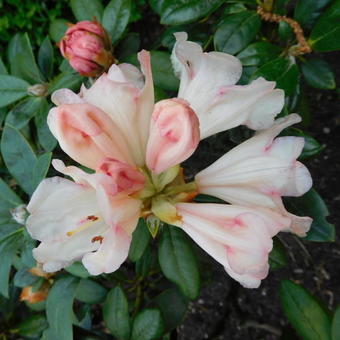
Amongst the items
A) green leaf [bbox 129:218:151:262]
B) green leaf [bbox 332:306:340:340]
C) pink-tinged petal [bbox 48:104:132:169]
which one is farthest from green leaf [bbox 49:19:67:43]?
green leaf [bbox 332:306:340:340]

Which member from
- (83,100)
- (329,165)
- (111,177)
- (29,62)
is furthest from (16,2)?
(111,177)

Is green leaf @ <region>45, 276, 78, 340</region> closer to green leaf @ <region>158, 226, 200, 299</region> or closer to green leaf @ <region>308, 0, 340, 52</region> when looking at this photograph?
green leaf @ <region>158, 226, 200, 299</region>

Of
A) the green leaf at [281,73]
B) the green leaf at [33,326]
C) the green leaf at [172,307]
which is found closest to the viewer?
the green leaf at [281,73]

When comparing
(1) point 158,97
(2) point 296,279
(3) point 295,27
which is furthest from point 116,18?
(2) point 296,279

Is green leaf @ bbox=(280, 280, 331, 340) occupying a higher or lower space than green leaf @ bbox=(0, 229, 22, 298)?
lower

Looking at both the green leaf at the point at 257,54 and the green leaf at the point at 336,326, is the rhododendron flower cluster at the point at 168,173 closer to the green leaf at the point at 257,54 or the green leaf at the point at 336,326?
the green leaf at the point at 257,54

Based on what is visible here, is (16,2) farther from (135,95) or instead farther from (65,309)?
(135,95)

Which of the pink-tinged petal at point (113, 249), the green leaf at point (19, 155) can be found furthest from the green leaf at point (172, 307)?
the pink-tinged petal at point (113, 249)
